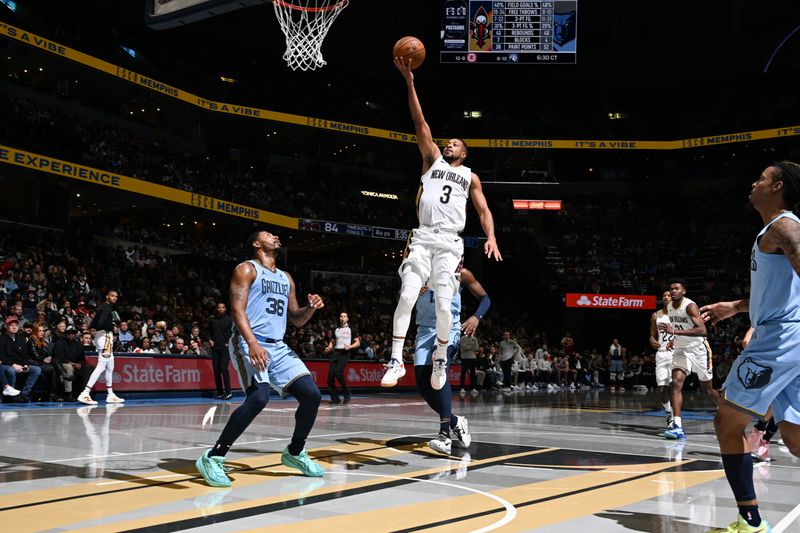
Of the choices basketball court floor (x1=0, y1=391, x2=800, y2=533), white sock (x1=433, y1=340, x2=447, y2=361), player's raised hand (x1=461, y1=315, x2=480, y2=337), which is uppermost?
player's raised hand (x1=461, y1=315, x2=480, y2=337)

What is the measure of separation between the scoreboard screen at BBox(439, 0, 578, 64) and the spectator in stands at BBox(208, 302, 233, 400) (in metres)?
17.3

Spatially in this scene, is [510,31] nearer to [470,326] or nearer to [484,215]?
[484,215]

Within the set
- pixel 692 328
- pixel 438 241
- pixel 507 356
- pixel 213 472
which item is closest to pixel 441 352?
pixel 438 241

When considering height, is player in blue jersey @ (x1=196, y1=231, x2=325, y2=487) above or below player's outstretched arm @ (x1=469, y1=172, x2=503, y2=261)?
below

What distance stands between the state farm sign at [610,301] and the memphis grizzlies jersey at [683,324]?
2390cm

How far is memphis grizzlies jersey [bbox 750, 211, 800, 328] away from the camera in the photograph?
13.6 feet

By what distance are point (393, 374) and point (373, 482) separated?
5.08 ft

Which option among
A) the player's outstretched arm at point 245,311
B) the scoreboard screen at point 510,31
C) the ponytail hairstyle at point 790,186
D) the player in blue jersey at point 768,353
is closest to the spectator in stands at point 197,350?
the player's outstretched arm at point 245,311

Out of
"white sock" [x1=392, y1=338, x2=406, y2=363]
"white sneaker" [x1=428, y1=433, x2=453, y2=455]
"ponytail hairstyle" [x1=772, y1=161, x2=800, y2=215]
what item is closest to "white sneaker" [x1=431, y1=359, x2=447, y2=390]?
"white sock" [x1=392, y1=338, x2=406, y2=363]

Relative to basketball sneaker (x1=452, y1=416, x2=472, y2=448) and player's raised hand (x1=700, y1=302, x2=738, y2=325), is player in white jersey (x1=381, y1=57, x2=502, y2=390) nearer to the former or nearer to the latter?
basketball sneaker (x1=452, y1=416, x2=472, y2=448)

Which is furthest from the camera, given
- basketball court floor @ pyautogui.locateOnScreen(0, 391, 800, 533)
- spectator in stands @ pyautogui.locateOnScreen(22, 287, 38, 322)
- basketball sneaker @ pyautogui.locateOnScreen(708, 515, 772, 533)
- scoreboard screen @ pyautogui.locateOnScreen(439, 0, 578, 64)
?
scoreboard screen @ pyautogui.locateOnScreen(439, 0, 578, 64)

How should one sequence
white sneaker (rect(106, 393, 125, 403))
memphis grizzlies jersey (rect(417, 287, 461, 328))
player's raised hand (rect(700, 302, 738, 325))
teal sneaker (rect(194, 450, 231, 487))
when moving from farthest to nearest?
white sneaker (rect(106, 393, 125, 403))
memphis grizzlies jersey (rect(417, 287, 461, 328))
teal sneaker (rect(194, 450, 231, 487))
player's raised hand (rect(700, 302, 738, 325))

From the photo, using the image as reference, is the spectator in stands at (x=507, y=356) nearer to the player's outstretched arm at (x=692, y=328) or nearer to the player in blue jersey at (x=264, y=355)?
the player's outstretched arm at (x=692, y=328)

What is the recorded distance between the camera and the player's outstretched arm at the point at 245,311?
218 inches
